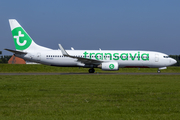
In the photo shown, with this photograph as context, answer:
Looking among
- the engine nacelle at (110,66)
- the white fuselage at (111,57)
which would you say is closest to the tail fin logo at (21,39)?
the white fuselage at (111,57)

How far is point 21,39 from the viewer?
35.8 m

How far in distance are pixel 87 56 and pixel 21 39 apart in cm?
1016

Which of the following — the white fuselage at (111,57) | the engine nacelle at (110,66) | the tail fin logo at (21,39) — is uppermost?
the tail fin logo at (21,39)

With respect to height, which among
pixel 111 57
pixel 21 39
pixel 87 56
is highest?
pixel 21 39

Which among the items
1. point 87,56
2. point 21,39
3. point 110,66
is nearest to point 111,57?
point 110,66

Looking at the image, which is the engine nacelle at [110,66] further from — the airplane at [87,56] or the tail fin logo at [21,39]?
the tail fin logo at [21,39]

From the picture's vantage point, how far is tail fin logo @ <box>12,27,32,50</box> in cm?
3562

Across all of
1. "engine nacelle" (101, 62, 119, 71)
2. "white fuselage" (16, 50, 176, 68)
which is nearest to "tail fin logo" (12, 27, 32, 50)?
"white fuselage" (16, 50, 176, 68)

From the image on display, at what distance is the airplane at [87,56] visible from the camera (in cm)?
3412

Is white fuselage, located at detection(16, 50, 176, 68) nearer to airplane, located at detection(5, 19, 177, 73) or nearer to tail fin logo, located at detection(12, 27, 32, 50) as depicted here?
airplane, located at detection(5, 19, 177, 73)

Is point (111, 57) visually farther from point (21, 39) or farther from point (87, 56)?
point (21, 39)

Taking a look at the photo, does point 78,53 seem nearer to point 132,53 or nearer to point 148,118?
point 132,53

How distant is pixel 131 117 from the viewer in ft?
25.0

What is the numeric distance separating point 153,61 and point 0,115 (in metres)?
29.1
